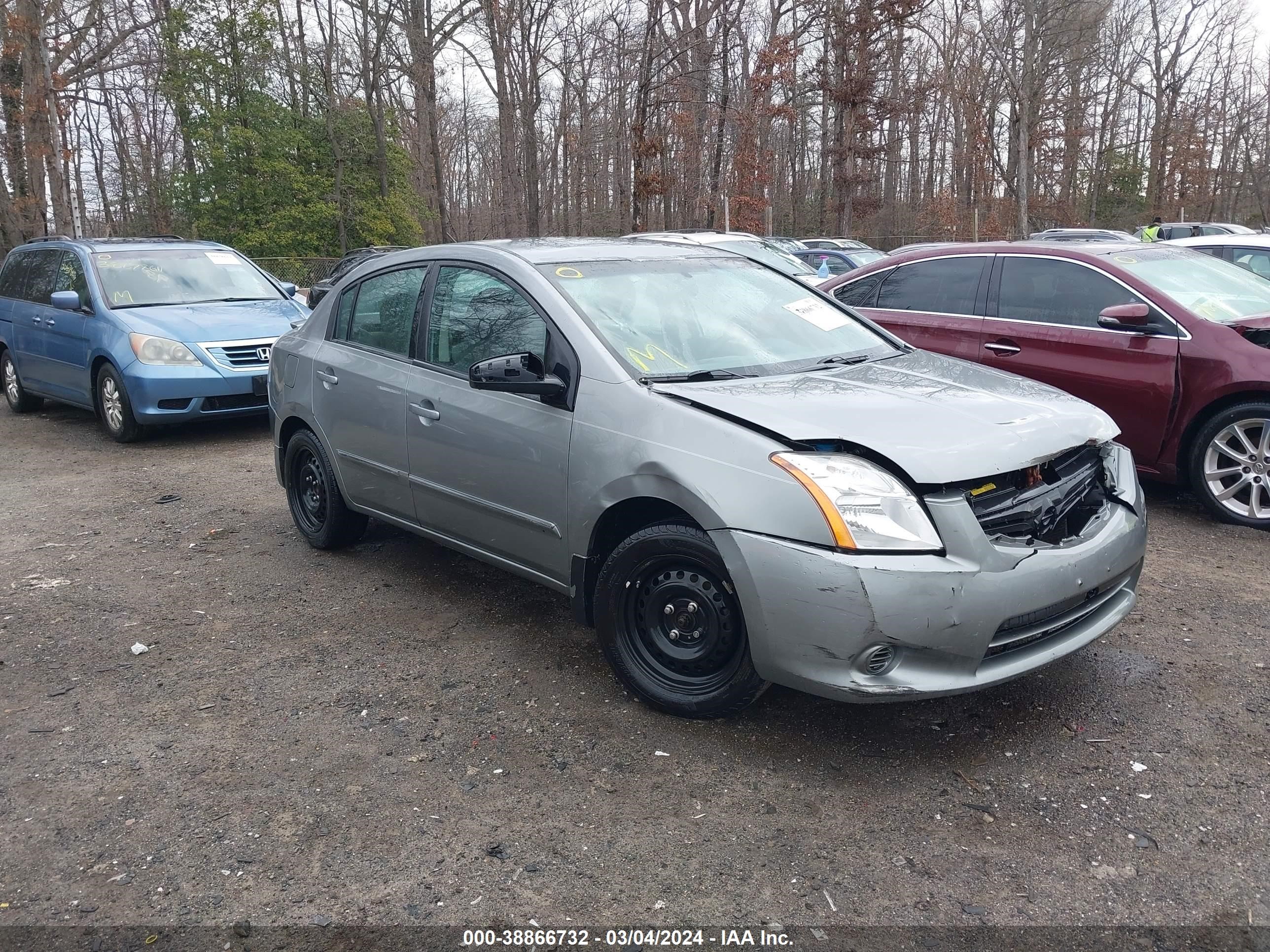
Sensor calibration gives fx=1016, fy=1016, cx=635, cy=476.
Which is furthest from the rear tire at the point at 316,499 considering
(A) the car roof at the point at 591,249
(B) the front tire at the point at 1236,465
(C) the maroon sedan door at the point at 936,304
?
(B) the front tire at the point at 1236,465

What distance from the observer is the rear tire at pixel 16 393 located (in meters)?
10.5

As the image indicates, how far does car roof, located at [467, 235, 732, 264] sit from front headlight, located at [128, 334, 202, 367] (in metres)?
4.58

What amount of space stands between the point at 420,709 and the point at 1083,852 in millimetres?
2329

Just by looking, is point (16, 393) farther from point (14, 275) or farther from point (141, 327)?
point (141, 327)

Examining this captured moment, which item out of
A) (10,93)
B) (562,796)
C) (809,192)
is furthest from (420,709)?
(809,192)

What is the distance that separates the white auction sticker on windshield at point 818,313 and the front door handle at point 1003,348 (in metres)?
2.31

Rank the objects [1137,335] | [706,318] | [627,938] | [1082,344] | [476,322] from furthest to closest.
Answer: [1082,344]
[1137,335]
[476,322]
[706,318]
[627,938]

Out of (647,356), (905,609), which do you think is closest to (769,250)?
(647,356)

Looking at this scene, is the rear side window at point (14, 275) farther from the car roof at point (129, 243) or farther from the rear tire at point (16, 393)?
the rear tire at point (16, 393)

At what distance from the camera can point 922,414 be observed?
356cm

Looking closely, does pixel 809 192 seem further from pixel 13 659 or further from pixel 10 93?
pixel 13 659

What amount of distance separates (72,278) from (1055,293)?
844 centimetres

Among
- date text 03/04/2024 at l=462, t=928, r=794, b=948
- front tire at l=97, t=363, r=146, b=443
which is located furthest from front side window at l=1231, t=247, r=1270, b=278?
front tire at l=97, t=363, r=146, b=443

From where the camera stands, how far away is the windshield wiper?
152 inches
